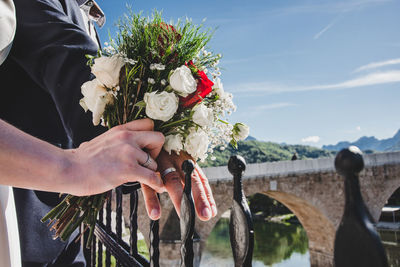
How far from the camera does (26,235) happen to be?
1047mm

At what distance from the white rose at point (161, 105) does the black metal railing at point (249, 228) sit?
13 cm

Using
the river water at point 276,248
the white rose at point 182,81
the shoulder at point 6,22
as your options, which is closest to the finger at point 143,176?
the white rose at point 182,81

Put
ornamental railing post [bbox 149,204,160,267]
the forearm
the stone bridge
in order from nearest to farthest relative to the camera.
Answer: the forearm → ornamental railing post [bbox 149,204,160,267] → the stone bridge

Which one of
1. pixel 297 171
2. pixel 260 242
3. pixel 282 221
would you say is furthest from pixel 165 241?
pixel 282 221

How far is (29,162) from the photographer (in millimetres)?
606

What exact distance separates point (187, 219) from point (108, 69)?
393mm

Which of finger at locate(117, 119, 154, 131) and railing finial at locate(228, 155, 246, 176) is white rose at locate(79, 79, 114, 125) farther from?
railing finial at locate(228, 155, 246, 176)

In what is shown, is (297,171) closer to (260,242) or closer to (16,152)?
(260,242)

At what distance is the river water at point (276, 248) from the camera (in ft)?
53.1

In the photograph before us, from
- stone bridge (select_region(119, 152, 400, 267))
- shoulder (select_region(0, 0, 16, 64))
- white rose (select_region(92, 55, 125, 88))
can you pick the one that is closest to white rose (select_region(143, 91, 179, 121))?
white rose (select_region(92, 55, 125, 88))

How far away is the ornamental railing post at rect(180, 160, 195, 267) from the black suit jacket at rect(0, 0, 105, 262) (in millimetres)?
338

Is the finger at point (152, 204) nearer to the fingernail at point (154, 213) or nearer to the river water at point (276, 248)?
the fingernail at point (154, 213)

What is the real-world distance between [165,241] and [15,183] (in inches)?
425

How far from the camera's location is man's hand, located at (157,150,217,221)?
2.48 ft
